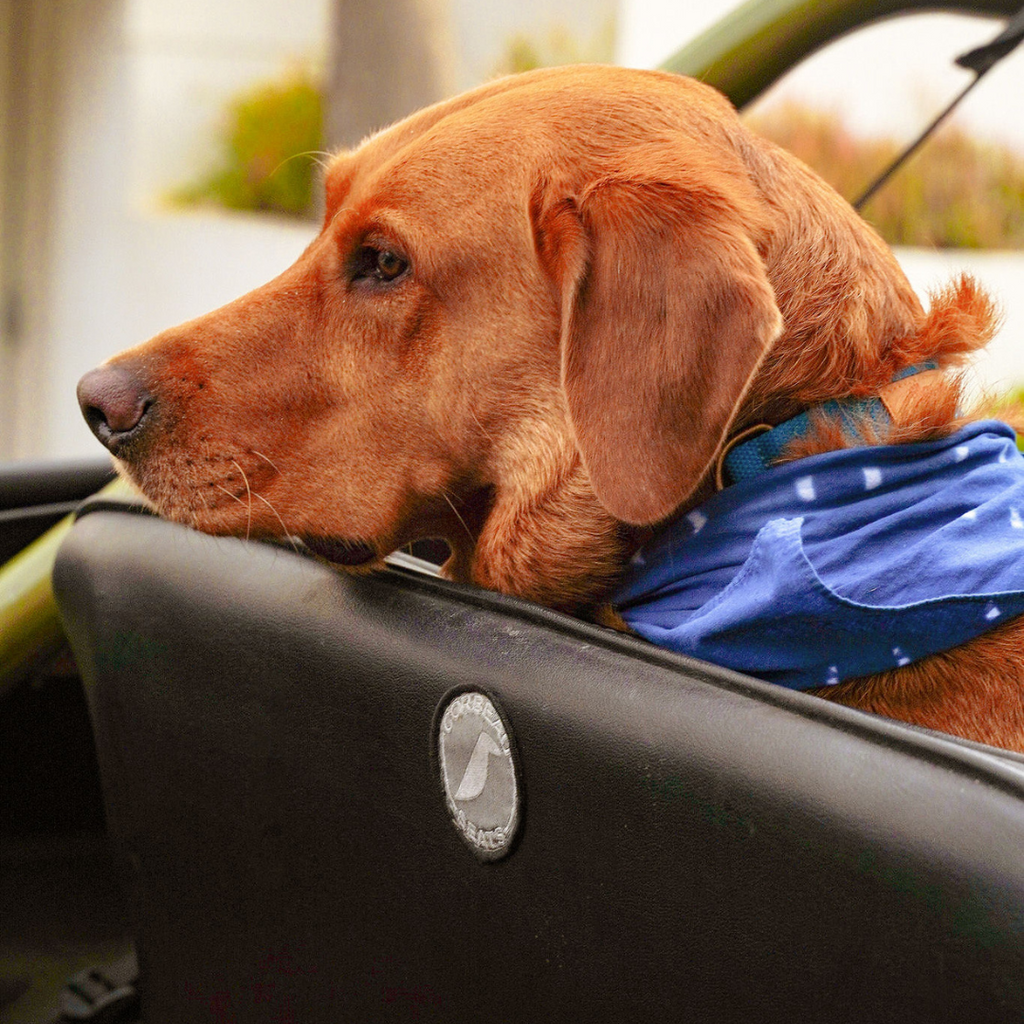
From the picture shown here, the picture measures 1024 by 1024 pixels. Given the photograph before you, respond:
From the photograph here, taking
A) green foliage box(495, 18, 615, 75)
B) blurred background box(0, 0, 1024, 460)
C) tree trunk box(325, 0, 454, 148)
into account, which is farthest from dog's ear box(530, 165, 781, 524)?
green foliage box(495, 18, 615, 75)

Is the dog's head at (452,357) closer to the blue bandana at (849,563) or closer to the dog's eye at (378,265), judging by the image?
the dog's eye at (378,265)

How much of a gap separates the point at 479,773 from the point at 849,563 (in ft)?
1.59

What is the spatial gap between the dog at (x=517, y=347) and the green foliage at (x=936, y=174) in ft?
19.3

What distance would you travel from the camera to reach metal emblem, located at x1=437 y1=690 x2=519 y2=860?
128 centimetres

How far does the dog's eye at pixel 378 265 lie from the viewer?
181cm

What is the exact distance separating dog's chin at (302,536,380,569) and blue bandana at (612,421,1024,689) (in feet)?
1.35

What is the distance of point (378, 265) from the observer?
6.01 feet

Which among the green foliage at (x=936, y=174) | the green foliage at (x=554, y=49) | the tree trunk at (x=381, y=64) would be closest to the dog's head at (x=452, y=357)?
the tree trunk at (x=381, y=64)

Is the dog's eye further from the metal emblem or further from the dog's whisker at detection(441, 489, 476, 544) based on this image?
the metal emblem

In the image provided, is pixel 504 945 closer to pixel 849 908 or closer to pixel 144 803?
pixel 849 908

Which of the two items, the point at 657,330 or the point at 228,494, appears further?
the point at 228,494

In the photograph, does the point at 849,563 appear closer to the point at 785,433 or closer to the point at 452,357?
the point at 785,433

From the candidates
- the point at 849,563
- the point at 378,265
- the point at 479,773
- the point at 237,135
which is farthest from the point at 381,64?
the point at 479,773

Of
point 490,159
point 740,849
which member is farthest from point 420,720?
point 490,159
